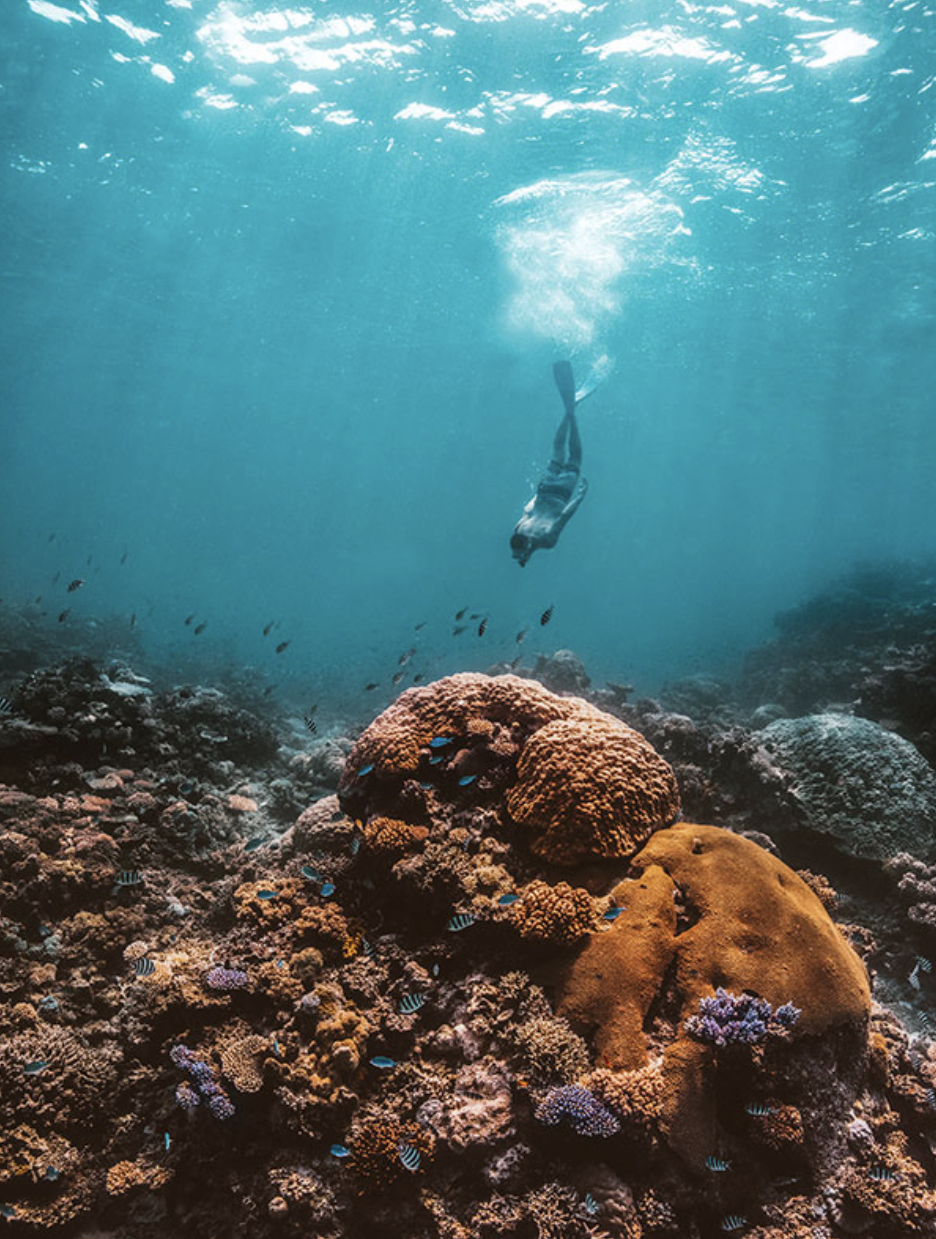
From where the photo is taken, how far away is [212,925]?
589cm

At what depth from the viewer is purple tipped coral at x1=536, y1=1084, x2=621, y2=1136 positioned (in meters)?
3.45

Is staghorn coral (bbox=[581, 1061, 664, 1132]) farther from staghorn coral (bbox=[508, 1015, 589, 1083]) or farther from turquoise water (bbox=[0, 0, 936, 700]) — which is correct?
turquoise water (bbox=[0, 0, 936, 700])

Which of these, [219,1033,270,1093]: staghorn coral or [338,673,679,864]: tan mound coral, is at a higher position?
[338,673,679,864]: tan mound coral

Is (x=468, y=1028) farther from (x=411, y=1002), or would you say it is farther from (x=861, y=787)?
(x=861, y=787)

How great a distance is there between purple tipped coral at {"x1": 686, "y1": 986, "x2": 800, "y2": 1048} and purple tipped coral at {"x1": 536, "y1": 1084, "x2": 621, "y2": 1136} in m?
0.74

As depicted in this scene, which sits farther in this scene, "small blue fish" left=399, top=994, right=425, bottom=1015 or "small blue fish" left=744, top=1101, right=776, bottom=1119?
"small blue fish" left=399, top=994, right=425, bottom=1015

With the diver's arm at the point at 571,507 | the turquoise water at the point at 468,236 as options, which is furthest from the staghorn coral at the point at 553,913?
the turquoise water at the point at 468,236

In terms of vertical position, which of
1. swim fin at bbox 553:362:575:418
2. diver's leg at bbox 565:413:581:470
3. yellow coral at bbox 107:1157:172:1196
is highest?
swim fin at bbox 553:362:575:418

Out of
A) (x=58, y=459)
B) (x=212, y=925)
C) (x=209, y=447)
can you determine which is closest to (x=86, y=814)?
(x=212, y=925)

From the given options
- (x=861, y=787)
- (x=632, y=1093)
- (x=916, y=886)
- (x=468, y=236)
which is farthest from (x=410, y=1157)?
(x=468, y=236)

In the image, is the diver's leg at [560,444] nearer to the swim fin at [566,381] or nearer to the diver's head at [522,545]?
the swim fin at [566,381]

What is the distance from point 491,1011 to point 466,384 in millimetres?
63832

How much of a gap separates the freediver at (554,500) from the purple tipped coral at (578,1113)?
9.87m

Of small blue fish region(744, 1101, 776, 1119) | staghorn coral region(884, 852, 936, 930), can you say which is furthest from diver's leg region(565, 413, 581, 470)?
small blue fish region(744, 1101, 776, 1119)
